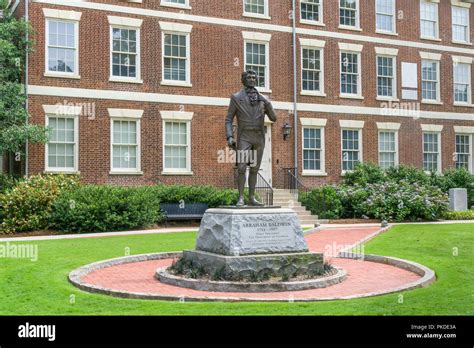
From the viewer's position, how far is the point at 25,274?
36.7 feet

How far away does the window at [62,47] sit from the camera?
75.2ft

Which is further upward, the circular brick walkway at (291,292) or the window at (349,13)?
the window at (349,13)

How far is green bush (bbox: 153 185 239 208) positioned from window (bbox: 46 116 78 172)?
335cm

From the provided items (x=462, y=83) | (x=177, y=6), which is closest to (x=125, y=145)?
(x=177, y=6)

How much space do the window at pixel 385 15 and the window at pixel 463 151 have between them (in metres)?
6.84

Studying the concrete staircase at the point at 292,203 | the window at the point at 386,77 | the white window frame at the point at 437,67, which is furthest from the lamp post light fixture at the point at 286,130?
the white window frame at the point at 437,67

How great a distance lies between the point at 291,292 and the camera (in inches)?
383

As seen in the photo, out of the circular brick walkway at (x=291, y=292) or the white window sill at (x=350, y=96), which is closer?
the circular brick walkway at (x=291, y=292)

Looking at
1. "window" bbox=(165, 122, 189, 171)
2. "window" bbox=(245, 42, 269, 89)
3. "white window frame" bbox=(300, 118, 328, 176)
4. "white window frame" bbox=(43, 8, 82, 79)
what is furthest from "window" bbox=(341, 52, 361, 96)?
"white window frame" bbox=(43, 8, 82, 79)

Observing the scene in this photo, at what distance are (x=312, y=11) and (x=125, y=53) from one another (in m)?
9.35

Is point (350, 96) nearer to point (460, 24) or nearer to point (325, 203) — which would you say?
point (325, 203)

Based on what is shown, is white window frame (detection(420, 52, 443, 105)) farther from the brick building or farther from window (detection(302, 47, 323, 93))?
window (detection(302, 47, 323, 93))

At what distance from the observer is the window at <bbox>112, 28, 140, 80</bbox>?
24094mm

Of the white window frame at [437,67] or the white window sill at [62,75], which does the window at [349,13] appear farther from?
the white window sill at [62,75]
